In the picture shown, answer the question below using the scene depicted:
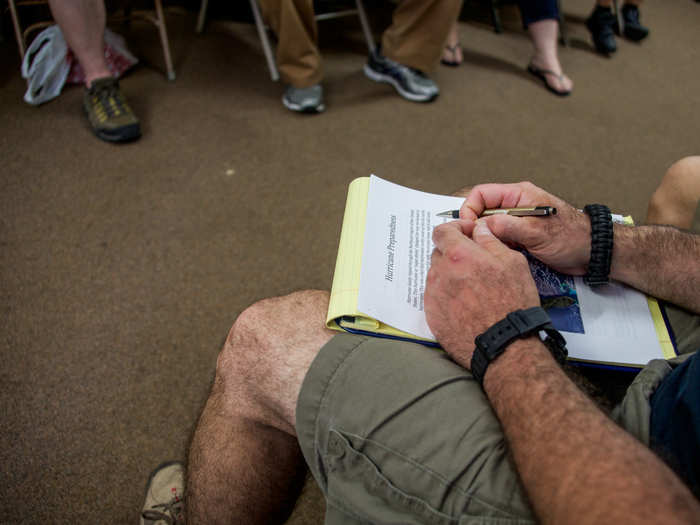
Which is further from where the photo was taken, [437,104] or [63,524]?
[437,104]

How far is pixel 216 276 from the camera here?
51.1 inches

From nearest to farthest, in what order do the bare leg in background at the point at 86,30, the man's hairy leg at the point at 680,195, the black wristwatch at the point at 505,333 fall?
the black wristwatch at the point at 505,333, the man's hairy leg at the point at 680,195, the bare leg in background at the point at 86,30

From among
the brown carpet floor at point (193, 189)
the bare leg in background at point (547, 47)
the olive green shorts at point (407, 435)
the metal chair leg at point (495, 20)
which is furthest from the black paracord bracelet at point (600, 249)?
the metal chair leg at point (495, 20)

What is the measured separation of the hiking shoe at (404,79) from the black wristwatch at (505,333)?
1590 millimetres

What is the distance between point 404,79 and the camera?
1.99 m

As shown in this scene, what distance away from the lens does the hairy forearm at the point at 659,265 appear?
66 cm

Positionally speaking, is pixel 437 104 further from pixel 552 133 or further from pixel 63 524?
pixel 63 524

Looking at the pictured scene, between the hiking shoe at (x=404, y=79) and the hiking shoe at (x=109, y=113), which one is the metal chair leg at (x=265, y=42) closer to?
the hiking shoe at (x=404, y=79)

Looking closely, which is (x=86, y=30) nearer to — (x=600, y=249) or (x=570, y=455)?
(x=600, y=249)

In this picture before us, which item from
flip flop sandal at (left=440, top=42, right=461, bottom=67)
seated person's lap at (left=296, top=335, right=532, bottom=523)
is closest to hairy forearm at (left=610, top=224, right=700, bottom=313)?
seated person's lap at (left=296, top=335, right=532, bottom=523)

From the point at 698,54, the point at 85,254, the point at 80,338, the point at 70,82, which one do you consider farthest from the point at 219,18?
the point at 698,54

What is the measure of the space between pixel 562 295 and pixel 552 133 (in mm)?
1438

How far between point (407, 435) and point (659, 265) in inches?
17.0

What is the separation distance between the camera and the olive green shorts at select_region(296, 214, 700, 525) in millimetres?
480
